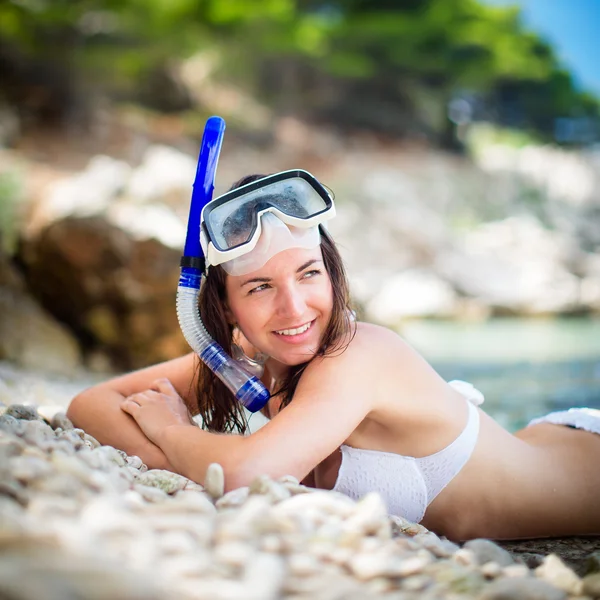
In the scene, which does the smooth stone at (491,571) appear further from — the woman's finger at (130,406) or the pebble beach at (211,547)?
the woman's finger at (130,406)

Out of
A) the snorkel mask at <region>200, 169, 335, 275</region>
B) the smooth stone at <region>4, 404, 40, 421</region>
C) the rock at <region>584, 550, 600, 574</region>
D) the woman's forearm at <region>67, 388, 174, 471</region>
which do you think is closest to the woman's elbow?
the woman's forearm at <region>67, 388, 174, 471</region>

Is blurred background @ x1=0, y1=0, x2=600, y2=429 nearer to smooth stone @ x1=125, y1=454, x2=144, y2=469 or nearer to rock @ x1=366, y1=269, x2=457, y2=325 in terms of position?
rock @ x1=366, y1=269, x2=457, y2=325

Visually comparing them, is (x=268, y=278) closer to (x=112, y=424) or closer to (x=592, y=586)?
(x=112, y=424)

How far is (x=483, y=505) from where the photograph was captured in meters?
2.35

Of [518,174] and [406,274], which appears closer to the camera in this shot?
[406,274]

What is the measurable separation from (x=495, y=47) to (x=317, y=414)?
2320 centimetres

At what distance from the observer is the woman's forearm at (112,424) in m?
2.19

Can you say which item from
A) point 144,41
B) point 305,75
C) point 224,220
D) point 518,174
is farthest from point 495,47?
point 224,220

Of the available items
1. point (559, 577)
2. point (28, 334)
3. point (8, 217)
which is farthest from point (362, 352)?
point (8, 217)

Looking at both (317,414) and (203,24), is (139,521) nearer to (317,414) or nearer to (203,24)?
(317,414)

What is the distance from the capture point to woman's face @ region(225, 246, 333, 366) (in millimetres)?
2088

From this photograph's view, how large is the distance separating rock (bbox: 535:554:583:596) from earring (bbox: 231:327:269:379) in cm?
110

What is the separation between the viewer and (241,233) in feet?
7.08

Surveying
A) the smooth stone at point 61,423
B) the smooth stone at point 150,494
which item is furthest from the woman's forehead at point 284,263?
the smooth stone at point 61,423
